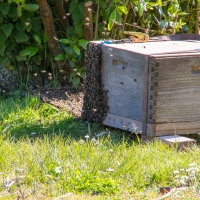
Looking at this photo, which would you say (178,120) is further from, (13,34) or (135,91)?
(13,34)

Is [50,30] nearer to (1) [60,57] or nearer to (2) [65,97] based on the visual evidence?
(1) [60,57]

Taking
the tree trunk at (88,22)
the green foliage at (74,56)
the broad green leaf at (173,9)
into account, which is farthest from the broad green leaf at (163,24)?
the green foliage at (74,56)

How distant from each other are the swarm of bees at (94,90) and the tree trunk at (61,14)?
139cm

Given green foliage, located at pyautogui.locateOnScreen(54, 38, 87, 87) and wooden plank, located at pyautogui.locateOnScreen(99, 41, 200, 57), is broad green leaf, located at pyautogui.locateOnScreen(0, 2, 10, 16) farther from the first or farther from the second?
wooden plank, located at pyautogui.locateOnScreen(99, 41, 200, 57)

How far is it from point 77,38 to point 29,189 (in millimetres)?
3353

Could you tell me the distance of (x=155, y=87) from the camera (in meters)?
4.54

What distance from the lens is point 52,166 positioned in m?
3.45

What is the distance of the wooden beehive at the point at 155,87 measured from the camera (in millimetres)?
4551

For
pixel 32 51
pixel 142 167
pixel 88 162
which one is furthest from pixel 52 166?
pixel 32 51

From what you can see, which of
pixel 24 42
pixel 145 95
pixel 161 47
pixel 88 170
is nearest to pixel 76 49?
pixel 24 42

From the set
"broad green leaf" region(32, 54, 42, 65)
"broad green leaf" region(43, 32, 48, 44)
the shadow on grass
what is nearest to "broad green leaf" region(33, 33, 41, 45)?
"broad green leaf" region(43, 32, 48, 44)

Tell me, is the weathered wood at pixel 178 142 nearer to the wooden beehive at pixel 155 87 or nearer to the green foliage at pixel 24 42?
the wooden beehive at pixel 155 87

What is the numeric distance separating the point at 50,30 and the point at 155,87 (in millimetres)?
2177

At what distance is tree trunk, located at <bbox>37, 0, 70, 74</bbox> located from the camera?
619 centimetres
